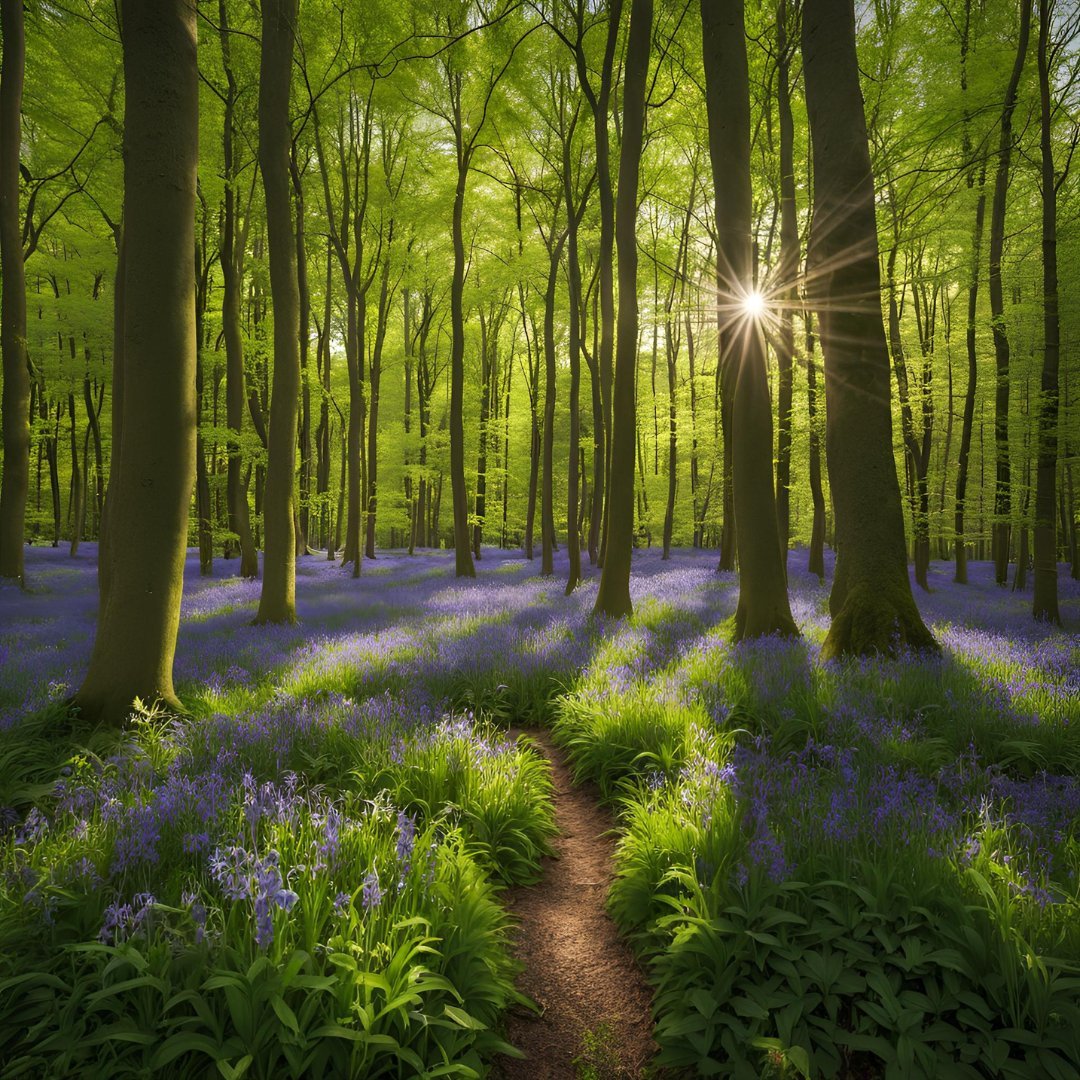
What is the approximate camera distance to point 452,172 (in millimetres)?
17688

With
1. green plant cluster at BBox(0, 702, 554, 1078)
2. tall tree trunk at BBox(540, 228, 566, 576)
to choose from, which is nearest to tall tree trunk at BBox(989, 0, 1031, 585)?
tall tree trunk at BBox(540, 228, 566, 576)

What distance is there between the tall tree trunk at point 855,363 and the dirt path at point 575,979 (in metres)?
4.14

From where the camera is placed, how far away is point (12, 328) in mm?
12297

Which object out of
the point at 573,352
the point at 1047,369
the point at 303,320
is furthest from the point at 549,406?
the point at 1047,369

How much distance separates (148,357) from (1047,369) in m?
12.9

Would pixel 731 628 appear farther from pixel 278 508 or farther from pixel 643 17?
pixel 643 17

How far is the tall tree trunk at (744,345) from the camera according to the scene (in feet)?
24.1

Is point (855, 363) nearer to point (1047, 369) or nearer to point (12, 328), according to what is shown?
point (1047, 369)

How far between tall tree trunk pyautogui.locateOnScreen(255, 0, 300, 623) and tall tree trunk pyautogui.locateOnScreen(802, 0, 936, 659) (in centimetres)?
816

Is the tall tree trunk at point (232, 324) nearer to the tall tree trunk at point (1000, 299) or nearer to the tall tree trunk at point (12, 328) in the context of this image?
the tall tree trunk at point (12, 328)

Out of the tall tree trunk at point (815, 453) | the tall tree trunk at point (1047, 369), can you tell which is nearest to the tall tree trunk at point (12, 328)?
the tall tree trunk at point (815, 453)

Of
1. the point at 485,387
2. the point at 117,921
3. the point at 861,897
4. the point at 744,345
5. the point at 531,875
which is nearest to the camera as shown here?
the point at 117,921

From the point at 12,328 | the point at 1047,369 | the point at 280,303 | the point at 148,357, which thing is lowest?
the point at 148,357

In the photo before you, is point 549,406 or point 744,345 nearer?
point 744,345
